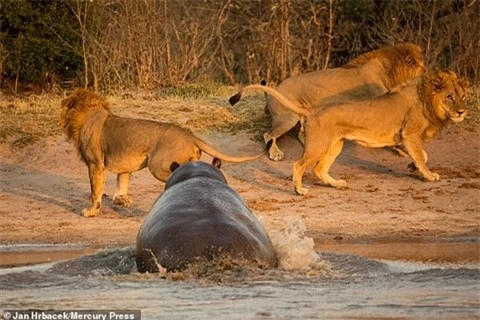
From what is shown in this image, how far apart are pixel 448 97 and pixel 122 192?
334 cm

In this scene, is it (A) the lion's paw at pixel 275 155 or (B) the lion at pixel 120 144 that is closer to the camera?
(B) the lion at pixel 120 144

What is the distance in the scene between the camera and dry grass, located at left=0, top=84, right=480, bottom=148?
45.5ft

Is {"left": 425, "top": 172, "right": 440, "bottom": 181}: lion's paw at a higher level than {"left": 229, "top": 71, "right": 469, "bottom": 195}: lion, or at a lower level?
lower

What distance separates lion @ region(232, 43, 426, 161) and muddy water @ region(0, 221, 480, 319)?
5.70 m

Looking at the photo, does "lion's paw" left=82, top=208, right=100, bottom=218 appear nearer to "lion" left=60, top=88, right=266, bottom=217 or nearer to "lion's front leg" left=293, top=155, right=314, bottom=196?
"lion" left=60, top=88, right=266, bottom=217

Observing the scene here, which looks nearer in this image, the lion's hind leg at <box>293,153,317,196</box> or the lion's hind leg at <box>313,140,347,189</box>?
the lion's hind leg at <box>293,153,317,196</box>

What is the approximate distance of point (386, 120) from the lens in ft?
40.6

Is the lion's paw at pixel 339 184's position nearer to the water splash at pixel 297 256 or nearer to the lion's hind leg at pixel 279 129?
the lion's hind leg at pixel 279 129

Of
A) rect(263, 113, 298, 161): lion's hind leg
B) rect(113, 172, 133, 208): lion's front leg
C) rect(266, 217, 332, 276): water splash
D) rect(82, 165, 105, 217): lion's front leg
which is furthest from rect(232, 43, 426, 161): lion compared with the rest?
rect(266, 217, 332, 276): water splash

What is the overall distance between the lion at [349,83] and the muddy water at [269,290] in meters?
5.70

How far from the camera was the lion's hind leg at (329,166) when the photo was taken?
40.3 ft

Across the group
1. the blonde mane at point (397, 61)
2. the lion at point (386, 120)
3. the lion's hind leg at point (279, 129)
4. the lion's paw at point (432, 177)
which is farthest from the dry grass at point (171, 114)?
the lion's paw at point (432, 177)

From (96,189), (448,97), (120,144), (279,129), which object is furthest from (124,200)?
(448,97)

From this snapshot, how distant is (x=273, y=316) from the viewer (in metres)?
5.88
